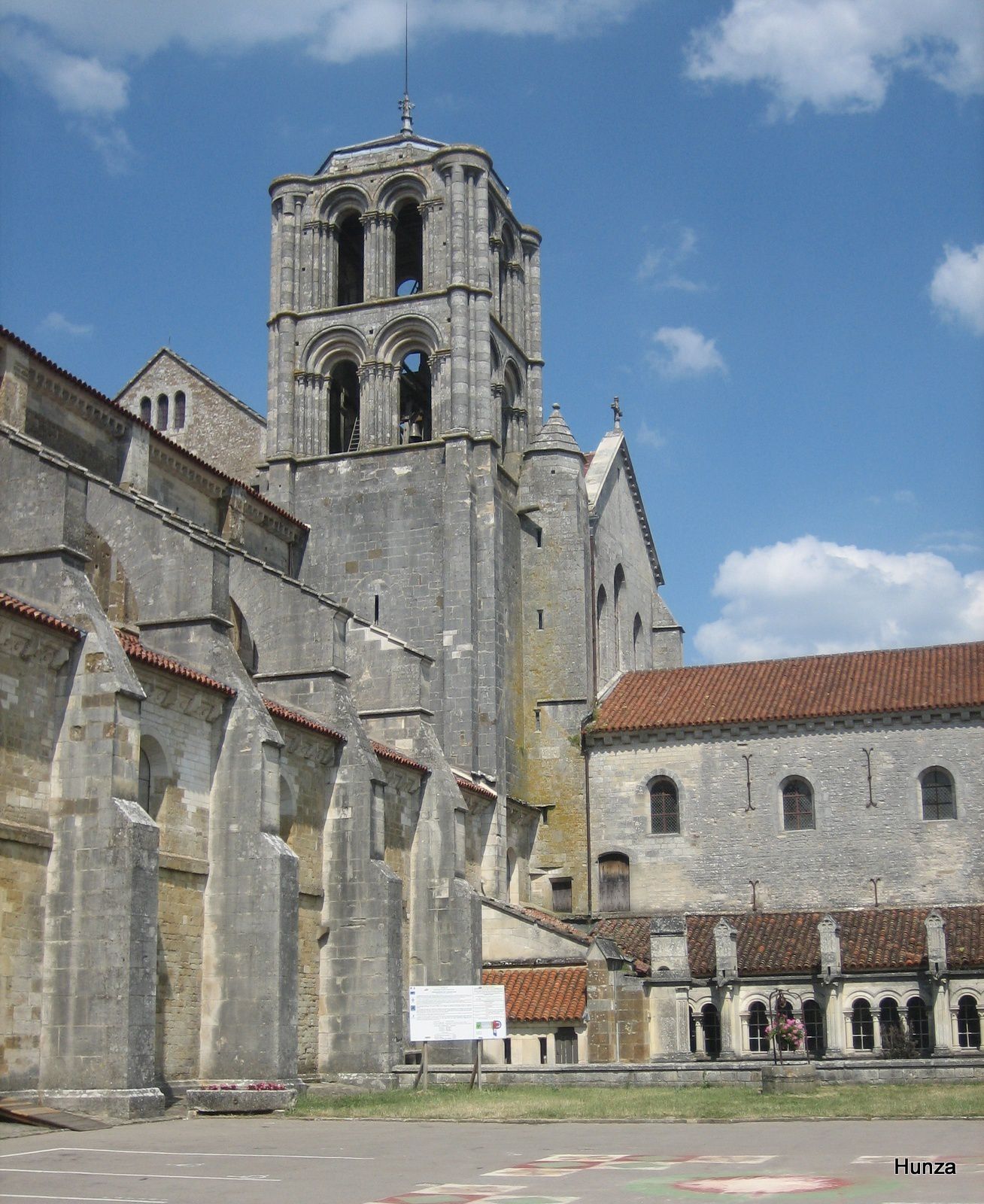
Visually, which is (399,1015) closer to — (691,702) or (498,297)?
(691,702)

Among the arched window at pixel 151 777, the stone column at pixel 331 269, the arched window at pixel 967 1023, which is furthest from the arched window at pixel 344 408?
the arched window at pixel 967 1023

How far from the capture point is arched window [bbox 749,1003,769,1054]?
35.7 metres

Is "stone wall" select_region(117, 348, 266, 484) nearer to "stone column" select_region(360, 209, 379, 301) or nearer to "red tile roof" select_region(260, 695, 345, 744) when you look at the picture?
"stone column" select_region(360, 209, 379, 301)

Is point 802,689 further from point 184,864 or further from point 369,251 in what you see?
point 184,864

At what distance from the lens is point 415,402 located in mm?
47500

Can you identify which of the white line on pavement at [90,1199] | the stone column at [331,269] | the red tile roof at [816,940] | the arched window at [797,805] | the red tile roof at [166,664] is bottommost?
the white line on pavement at [90,1199]

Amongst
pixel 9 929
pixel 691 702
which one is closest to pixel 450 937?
pixel 691 702

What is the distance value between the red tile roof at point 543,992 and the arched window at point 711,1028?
3234 mm

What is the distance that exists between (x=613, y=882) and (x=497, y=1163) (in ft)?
87.6

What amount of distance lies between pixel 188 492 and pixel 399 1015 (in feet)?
44.6

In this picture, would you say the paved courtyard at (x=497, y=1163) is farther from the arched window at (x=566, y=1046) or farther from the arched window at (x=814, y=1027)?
the arched window at (x=814, y=1027)

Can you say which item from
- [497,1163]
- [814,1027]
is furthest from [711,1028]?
[497,1163]

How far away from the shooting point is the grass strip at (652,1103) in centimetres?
1984

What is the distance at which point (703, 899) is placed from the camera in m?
40.5
